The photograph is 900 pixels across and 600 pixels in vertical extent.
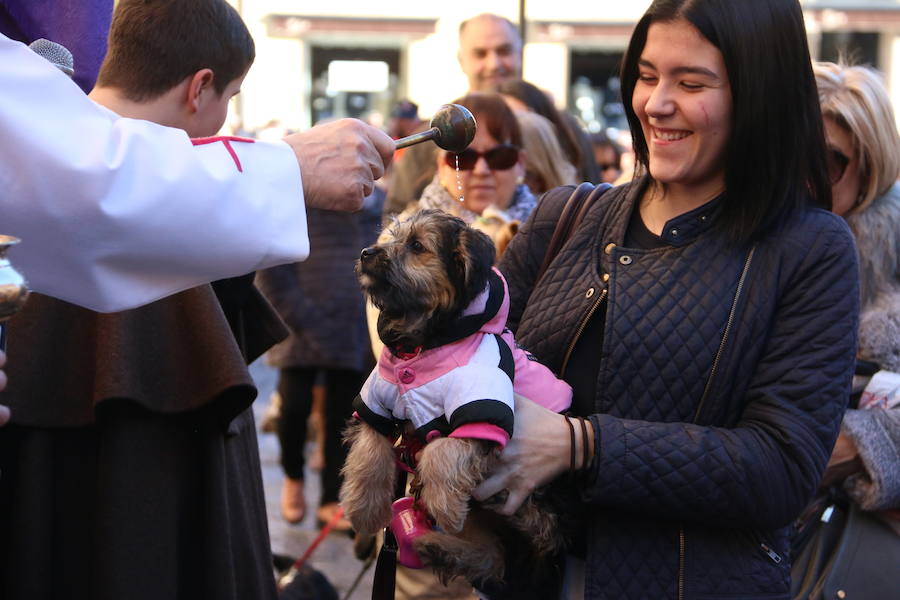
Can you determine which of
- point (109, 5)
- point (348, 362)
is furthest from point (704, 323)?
point (348, 362)

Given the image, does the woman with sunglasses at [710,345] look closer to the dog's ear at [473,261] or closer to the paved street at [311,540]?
the dog's ear at [473,261]

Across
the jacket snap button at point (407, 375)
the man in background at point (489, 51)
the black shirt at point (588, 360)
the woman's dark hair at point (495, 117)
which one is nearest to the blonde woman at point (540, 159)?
the woman's dark hair at point (495, 117)

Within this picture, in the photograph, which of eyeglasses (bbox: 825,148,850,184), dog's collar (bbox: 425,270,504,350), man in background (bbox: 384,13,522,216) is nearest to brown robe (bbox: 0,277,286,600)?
dog's collar (bbox: 425,270,504,350)

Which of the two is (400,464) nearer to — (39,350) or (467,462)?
(467,462)

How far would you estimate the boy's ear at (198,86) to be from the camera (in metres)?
2.65

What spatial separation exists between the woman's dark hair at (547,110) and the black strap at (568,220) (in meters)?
3.16

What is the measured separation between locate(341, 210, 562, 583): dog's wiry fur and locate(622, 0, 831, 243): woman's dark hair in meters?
0.56

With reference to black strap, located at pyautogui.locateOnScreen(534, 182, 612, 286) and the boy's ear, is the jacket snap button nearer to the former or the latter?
black strap, located at pyautogui.locateOnScreen(534, 182, 612, 286)

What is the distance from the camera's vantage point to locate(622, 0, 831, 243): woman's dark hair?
89.5 inches

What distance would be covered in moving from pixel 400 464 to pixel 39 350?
2.73ft

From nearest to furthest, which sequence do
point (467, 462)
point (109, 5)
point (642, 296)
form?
point (467, 462) < point (642, 296) < point (109, 5)

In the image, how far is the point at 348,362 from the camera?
656 cm

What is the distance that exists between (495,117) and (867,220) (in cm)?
180

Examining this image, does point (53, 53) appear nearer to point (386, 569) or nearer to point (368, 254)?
point (368, 254)
